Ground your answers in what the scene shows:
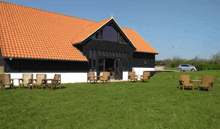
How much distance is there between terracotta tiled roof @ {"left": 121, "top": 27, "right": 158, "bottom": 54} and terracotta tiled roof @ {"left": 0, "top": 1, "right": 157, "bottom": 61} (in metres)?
7.89

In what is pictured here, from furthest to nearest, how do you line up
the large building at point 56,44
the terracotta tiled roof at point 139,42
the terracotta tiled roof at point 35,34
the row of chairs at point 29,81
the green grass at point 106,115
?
1. the terracotta tiled roof at point 139,42
2. the terracotta tiled roof at point 35,34
3. the large building at point 56,44
4. the row of chairs at point 29,81
5. the green grass at point 106,115

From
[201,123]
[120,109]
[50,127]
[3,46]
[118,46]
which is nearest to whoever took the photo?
[50,127]

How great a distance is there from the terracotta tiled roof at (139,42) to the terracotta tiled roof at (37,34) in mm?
7893

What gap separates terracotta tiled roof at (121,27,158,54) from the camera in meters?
24.8

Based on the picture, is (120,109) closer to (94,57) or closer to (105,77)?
(105,77)

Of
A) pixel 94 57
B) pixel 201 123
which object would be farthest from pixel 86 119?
pixel 94 57

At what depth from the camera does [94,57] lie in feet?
58.9

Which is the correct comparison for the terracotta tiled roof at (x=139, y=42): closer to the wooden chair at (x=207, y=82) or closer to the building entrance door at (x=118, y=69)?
the building entrance door at (x=118, y=69)

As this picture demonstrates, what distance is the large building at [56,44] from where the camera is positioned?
14.0 meters

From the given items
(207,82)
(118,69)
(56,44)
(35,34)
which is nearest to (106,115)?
(207,82)

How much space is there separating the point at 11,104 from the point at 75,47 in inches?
432

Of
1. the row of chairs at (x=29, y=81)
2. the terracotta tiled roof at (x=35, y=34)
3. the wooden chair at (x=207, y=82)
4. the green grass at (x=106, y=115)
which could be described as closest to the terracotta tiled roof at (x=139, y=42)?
the terracotta tiled roof at (x=35, y=34)

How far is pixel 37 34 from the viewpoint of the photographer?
53.5 feet

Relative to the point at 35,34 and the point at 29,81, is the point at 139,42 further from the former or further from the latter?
the point at 29,81
